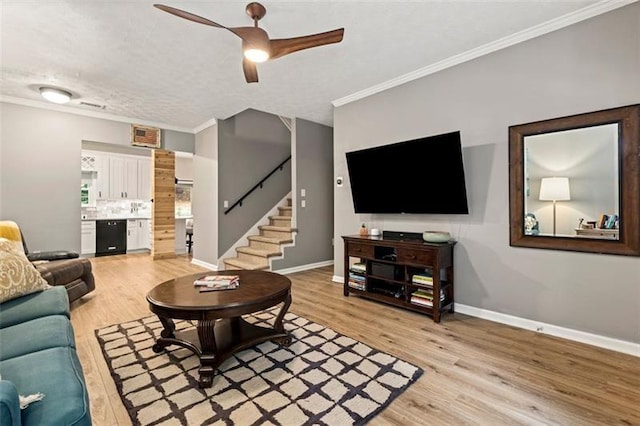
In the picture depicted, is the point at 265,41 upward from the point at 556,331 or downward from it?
upward

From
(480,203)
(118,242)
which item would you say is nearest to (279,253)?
(480,203)

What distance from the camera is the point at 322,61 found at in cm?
315

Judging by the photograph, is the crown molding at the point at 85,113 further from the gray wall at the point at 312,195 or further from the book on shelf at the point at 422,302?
the book on shelf at the point at 422,302

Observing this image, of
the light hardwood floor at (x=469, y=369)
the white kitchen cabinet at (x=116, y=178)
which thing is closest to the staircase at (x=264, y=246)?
the light hardwood floor at (x=469, y=369)

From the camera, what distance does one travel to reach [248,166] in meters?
5.60

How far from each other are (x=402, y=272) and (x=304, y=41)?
7.95ft

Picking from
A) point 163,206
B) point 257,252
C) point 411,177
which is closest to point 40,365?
point 411,177

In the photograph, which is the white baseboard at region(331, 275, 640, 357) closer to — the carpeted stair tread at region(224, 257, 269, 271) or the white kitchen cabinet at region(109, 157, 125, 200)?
the carpeted stair tread at region(224, 257, 269, 271)

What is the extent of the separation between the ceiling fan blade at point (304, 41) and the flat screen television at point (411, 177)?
1351 millimetres

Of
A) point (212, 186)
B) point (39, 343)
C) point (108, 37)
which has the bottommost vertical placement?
point (39, 343)

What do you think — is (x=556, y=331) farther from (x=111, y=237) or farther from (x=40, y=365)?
(x=111, y=237)

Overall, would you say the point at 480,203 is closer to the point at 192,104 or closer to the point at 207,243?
the point at 192,104

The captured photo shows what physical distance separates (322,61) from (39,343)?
10.2 feet

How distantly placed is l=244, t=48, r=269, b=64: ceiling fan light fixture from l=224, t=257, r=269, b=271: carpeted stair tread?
3104 mm
